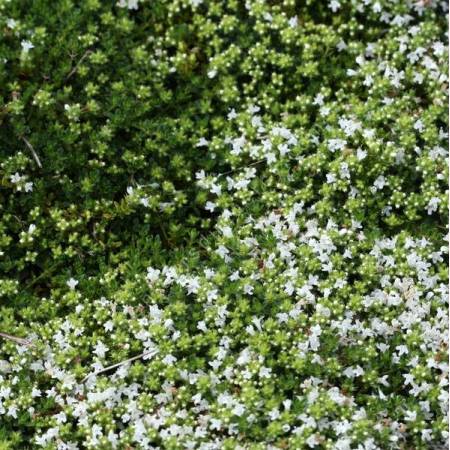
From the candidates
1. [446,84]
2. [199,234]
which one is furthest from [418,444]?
[446,84]

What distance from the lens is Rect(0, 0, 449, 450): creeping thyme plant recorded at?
16.9 ft

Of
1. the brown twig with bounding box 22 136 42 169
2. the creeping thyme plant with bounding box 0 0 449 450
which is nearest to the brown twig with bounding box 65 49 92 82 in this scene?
the creeping thyme plant with bounding box 0 0 449 450

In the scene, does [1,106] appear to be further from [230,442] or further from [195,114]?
[230,442]

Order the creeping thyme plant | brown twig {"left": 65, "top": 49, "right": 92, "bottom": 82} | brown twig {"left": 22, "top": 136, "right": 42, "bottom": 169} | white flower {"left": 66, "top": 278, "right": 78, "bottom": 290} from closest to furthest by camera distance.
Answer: the creeping thyme plant, white flower {"left": 66, "top": 278, "right": 78, "bottom": 290}, brown twig {"left": 22, "top": 136, "right": 42, "bottom": 169}, brown twig {"left": 65, "top": 49, "right": 92, "bottom": 82}

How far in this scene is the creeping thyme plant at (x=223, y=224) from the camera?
516cm

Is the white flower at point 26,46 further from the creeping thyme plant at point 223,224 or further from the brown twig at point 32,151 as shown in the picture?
the brown twig at point 32,151

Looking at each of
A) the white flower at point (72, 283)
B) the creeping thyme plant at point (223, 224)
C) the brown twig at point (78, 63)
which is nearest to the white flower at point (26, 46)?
the creeping thyme plant at point (223, 224)

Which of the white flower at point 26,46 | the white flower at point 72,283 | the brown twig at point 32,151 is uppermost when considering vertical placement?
the white flower at point 26,46

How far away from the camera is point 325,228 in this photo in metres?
5.79

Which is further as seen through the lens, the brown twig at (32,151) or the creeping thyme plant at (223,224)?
the brown twig at (32,151)

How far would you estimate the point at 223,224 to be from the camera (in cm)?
578

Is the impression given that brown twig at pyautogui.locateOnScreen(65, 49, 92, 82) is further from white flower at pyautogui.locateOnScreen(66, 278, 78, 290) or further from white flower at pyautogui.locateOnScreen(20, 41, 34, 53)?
white flower at pyautogui.locateOnScreen(66, 278, 78, 290)

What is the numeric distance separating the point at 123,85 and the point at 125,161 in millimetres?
568

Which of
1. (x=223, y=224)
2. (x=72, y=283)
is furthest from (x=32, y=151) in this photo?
(x=223, y=224)
